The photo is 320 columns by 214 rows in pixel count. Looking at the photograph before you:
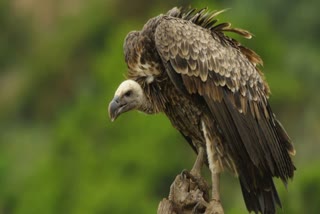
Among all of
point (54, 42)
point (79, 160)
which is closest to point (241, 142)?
point (79, 160)

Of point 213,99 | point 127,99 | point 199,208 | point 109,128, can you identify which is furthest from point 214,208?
point 109,128

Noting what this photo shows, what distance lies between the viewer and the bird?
1545cm

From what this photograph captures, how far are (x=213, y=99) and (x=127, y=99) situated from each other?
91cm

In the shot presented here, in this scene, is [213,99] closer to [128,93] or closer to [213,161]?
[213,161]

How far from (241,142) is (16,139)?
137 feet

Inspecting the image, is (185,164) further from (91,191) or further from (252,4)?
(252,4)

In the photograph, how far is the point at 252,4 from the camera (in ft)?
217

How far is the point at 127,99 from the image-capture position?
15.8 m

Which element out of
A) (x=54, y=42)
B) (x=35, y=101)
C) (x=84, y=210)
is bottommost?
(x=84, y=210)

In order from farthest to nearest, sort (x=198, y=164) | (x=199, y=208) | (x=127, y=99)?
(x=198, y=164) < (x=127, y=99) < (x=199, y=208)

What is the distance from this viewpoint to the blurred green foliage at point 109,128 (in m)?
38.6

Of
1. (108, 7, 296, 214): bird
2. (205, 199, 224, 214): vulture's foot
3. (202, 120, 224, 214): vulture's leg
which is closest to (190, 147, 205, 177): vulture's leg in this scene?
(108, 7, 296, 214): bird

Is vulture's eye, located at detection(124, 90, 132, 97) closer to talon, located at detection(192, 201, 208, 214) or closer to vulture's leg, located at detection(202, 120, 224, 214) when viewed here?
vulture's leg, located at detection(202, 120, 224, 214)

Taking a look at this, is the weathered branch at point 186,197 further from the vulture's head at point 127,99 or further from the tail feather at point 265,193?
the vulture's head at point 127,99
